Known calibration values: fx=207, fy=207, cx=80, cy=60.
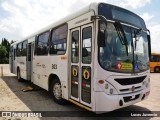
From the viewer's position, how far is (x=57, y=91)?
757 cm

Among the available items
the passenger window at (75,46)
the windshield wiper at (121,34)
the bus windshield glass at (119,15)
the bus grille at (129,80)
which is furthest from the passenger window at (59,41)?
the bus grille at (129,80)

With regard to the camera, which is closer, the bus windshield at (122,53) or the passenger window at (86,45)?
the bus windshield at (122,53)

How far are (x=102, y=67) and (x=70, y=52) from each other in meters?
1.60

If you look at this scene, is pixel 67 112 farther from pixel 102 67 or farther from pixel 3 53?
pixel 3 53

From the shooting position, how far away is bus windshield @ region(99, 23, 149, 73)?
17.7 feet

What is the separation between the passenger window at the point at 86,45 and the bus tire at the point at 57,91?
2066mm

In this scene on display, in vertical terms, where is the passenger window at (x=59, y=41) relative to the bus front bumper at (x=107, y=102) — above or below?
above

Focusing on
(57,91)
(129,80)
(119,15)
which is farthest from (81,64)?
(57,91)

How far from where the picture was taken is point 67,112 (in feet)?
21.8

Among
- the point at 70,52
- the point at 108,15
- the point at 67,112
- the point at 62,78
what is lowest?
the point at 67,112

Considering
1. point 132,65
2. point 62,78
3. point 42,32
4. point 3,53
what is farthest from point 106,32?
point 3,53

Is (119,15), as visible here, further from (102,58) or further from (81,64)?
(81,64)

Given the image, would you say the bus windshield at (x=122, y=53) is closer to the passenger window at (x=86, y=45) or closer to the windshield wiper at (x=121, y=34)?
the windshield wiper at (x=121, y=34)

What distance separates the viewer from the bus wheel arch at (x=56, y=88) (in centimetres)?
741
